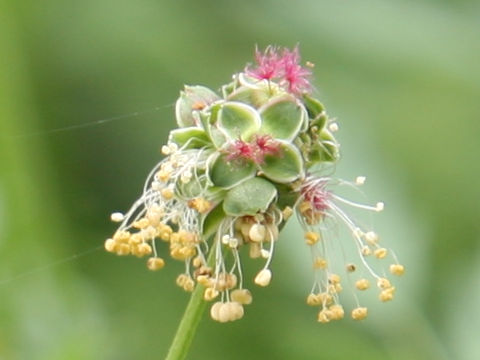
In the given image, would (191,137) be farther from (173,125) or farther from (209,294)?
(173,125)

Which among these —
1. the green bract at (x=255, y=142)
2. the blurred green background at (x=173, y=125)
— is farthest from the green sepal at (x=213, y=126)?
the blurred green background at (x=173, y=125)

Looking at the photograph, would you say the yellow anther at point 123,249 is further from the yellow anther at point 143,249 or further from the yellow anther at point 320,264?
the yellow anther at point 320,264

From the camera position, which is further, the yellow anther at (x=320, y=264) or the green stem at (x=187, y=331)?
the yellow anther at (x=320, y=264)

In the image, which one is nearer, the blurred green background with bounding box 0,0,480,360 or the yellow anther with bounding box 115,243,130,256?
the yellow anther with bounding box 115,243,130,256

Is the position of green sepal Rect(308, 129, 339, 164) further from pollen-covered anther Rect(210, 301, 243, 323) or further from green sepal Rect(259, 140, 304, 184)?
pollen-covered anther Rect(210, 301, 243, 323)

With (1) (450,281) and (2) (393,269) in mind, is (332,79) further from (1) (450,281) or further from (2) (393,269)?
(2) (393,269)

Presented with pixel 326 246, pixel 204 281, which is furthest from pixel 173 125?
pixel 204 281

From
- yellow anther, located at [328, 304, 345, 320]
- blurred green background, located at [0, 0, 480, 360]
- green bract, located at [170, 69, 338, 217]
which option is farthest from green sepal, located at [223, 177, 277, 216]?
blurred green background, located at [0, 0, 480, 360]
